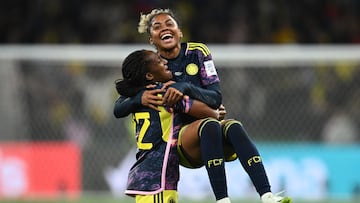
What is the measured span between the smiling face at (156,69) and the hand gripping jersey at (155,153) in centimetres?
18

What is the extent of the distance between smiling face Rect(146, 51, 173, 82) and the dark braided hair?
0.08 feet

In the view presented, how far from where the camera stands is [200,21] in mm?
14102

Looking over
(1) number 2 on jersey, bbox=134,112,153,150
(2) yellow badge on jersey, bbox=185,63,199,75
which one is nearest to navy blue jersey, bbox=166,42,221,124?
(2) yellow badge on jersey, bbox=185,63,199,75

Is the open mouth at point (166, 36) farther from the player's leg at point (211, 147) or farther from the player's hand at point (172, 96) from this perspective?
the player's leg at point (211, 147)

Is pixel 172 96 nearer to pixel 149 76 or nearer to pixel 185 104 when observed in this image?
pixel 185 104

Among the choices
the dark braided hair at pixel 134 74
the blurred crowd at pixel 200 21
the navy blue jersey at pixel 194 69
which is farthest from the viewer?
the blurred crowd at pixel 200 21

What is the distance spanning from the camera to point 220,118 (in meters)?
6.75

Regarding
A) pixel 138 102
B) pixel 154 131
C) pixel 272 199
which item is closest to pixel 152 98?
pixel 138 102

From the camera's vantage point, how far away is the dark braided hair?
21.3ft

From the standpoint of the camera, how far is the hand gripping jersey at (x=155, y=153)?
648 cm

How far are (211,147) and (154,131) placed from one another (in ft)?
1.35

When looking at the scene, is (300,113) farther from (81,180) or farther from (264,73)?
(81,180)

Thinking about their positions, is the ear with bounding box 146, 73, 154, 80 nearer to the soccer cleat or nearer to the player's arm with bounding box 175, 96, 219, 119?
the player's arm with bounding box 175, 96, 219, 119

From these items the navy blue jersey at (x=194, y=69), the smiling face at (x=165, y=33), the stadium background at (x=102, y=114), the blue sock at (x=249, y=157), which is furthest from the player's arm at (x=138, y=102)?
the stadium background at (x=102, y=114)
